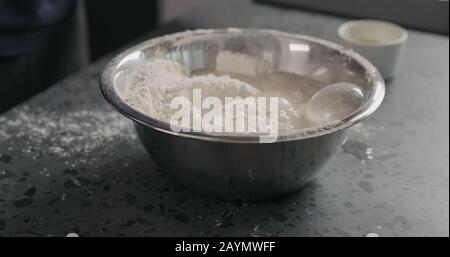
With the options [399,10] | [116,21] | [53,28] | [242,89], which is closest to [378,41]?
[399,10]

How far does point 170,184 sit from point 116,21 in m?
1.32

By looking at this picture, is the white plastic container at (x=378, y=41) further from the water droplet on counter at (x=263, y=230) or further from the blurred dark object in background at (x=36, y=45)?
the blurred dark object in background at (x=36, y=45)

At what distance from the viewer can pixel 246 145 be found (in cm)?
63

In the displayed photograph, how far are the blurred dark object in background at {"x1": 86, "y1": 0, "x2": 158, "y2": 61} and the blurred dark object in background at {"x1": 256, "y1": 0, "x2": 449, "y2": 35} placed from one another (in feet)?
2.37

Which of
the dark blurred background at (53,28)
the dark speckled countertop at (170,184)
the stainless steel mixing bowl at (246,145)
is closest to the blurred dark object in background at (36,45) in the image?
the dark blurred background at (53,28)

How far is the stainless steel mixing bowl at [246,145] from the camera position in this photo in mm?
631

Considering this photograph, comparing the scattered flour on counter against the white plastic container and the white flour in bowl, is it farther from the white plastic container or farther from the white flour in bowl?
the white plastic container

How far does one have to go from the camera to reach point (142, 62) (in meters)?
0.82

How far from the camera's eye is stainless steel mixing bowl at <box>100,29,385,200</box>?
2.07 feet

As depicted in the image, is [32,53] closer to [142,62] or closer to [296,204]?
[142,62]

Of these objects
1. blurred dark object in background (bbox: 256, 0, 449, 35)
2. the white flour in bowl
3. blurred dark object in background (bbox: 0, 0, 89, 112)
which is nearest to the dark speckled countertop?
the white flour in bowl

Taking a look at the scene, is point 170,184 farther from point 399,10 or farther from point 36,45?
point 399,10

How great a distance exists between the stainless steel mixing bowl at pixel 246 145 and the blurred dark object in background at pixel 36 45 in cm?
43
